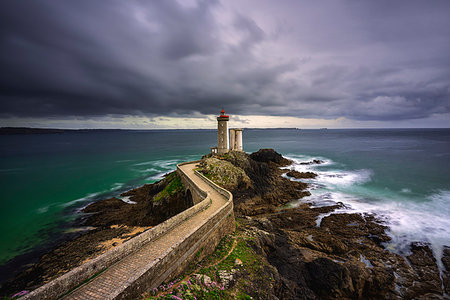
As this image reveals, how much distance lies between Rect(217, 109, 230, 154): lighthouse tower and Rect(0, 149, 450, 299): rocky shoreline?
4522 mm

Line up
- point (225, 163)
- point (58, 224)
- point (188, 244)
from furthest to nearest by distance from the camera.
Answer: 1. point (225, 163)
2. point (58, 224)
3. point (188, 244)

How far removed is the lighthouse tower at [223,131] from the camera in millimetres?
28859

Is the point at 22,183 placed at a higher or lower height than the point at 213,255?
lower

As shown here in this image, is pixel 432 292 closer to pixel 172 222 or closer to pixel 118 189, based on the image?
pixel 172 222

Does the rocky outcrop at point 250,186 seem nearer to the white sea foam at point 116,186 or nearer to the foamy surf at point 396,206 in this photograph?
the foamy surf at point 396,206

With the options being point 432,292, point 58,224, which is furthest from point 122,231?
point 432,292

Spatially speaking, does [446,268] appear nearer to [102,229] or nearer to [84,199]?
[102,229]

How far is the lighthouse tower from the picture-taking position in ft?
94.7

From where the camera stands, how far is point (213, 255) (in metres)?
10.6

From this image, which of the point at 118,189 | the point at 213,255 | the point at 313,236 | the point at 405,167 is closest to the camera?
the point at 213,255

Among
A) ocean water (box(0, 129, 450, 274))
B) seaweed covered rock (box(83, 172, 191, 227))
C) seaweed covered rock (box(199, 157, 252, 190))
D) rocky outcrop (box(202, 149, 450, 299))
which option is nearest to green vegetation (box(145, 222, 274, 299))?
rocky outcrop (box(202, 149, 450, 299))

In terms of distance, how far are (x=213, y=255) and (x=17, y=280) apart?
13.3 meters

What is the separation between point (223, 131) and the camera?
95.7ft

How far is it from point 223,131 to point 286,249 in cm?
1875
